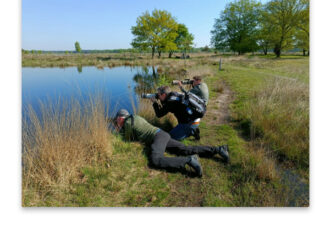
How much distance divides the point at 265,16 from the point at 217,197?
4.15 metres

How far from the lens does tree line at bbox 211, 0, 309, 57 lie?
8.77 ft

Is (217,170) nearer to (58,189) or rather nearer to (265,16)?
(58,189)

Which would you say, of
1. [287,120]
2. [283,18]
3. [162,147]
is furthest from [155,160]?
[283,18]

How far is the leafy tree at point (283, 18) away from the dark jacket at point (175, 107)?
8.44ft

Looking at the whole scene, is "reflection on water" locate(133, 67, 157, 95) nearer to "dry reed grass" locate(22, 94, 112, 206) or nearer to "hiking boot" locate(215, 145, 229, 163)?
"dry reed grass" locate(22, 94, 112, 206)

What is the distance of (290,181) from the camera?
2.13 meters

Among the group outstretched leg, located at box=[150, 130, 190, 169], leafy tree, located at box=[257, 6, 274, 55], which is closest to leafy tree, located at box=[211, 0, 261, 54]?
leafy tree, located at box=[257, 6, 274, 55]

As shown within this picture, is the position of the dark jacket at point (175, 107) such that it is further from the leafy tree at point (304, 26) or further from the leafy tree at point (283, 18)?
the leafy tree at point (283, 18)

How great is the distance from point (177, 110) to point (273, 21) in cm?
317

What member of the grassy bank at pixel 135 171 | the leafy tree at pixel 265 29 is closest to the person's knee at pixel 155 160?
the grassy bank at pixel 135 171

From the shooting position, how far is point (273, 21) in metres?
3.70

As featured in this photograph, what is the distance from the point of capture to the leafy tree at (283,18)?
3.03 meters

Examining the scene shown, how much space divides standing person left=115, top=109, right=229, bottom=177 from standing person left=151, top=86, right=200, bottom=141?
1.39 feet
